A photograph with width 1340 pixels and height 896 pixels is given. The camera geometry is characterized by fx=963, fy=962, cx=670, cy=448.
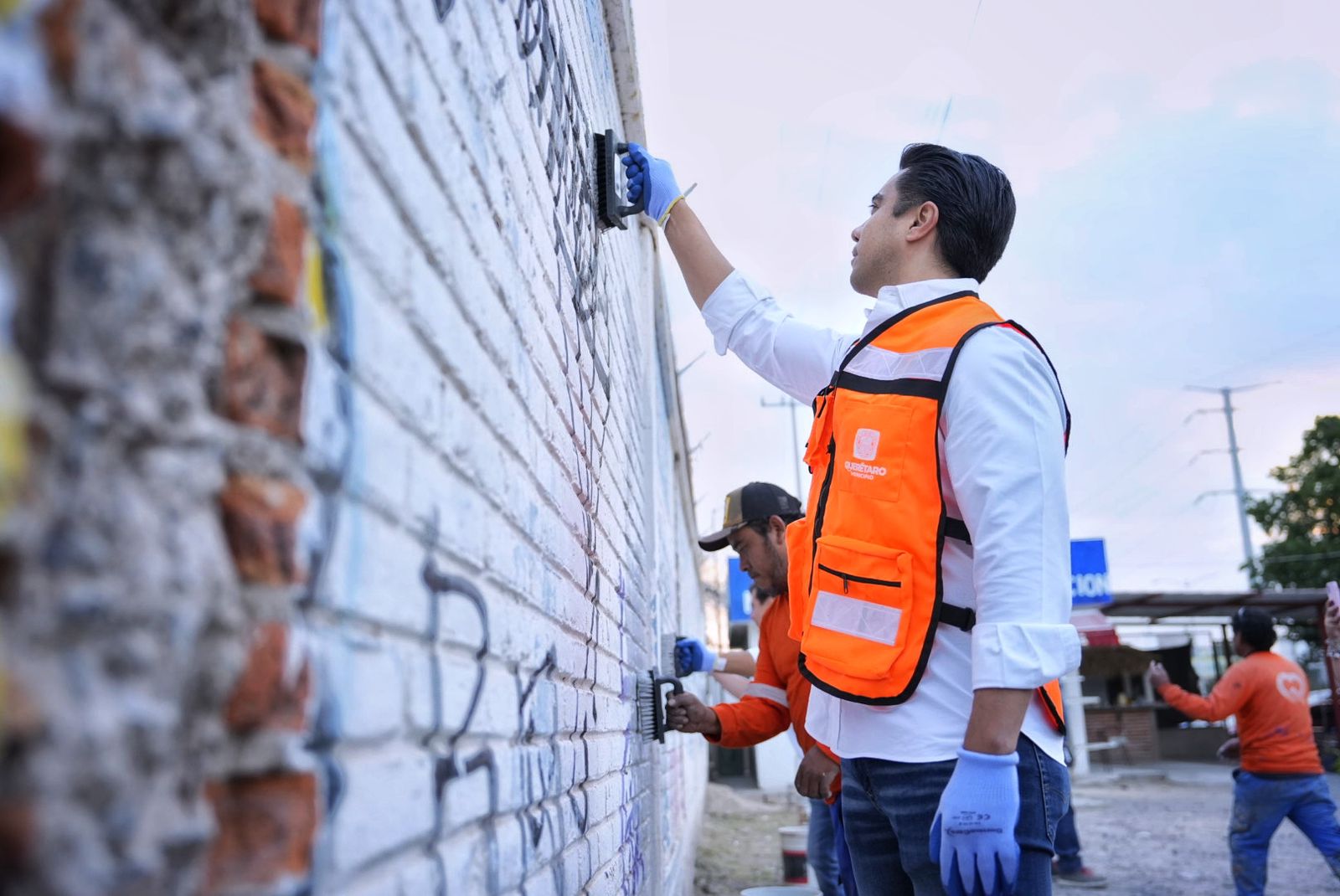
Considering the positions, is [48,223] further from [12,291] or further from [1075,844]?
[1075,844]

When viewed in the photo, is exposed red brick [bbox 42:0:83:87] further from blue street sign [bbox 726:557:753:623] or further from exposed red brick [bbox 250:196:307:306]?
blue street sign [bbox 726:557:753:623]

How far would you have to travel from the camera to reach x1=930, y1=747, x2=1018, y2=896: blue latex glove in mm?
1718

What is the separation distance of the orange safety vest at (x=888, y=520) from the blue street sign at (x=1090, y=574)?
15274 millimetres

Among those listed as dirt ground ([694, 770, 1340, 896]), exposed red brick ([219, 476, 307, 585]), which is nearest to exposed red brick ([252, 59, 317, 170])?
exposed red brick ([219, 476, 307, 585])

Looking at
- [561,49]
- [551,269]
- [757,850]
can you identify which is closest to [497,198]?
[551,269]

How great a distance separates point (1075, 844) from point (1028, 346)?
6.61 metres

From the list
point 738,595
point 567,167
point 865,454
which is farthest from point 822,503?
point 738,595

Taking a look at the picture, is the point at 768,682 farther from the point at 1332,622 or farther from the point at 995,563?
the point at 1332,622

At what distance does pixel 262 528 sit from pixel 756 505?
3.51m

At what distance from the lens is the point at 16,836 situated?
0.48m

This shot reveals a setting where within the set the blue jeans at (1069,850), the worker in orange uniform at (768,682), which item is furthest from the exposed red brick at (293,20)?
the blue jeans at (1069,850)

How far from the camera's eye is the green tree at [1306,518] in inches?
1030

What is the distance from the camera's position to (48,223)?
1.75ft

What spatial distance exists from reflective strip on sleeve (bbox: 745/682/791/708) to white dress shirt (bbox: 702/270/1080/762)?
181 centimetres
